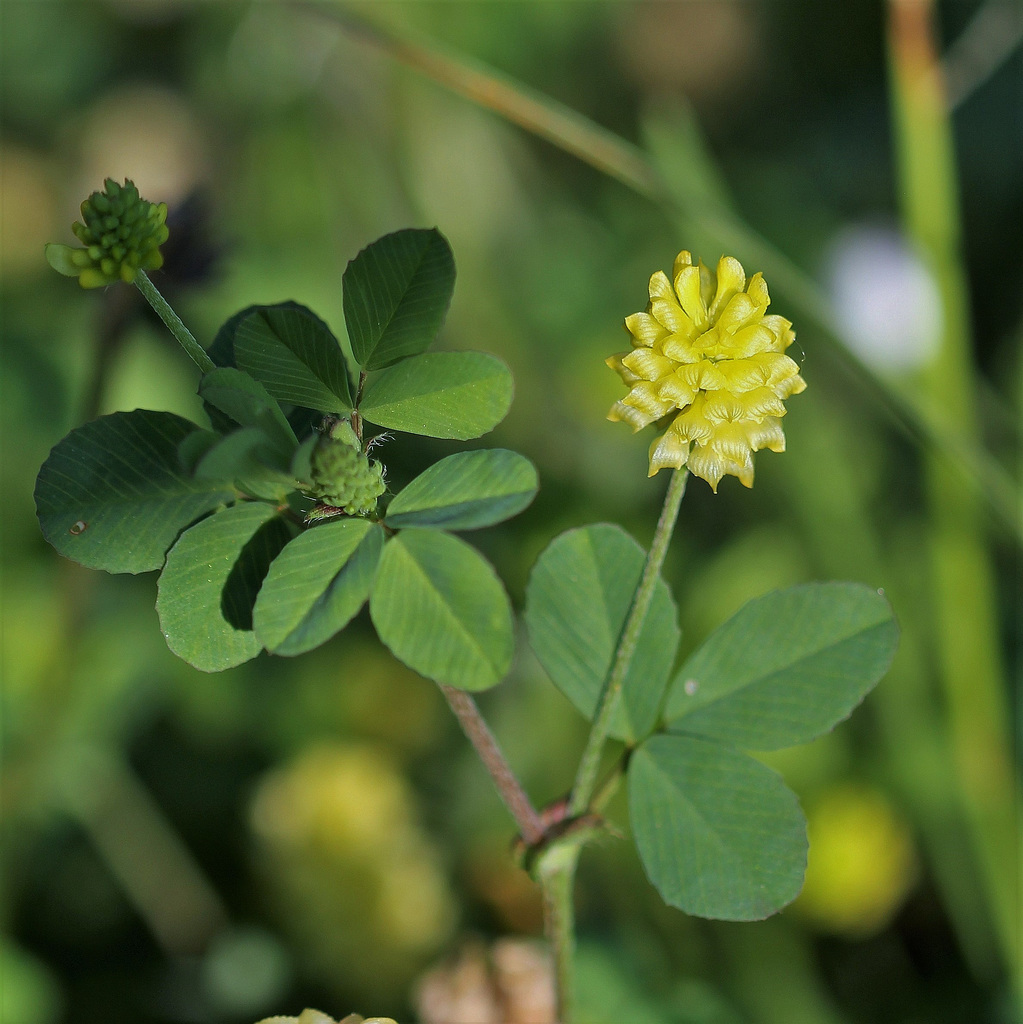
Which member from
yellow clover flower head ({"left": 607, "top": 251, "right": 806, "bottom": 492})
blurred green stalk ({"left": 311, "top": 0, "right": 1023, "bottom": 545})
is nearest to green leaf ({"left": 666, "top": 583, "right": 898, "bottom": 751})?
yellow clover flower head ({"left": 607, "top": 251, "right": 806, "bottom": 492})

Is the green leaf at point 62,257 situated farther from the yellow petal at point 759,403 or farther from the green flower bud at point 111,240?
the yellow petal at point 759,403

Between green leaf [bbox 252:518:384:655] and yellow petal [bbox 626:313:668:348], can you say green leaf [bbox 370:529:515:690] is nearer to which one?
green leaf [bbox 252:518:384:655]

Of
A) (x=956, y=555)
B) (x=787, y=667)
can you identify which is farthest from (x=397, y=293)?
(x=956, y=555)

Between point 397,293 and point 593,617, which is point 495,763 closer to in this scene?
point 593,617

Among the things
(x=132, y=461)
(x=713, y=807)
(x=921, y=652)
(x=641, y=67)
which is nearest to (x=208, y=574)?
(x=132, y=461)

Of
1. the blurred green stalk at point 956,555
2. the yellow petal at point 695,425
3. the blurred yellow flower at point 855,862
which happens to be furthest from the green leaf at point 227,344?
the blurred yellow flower at point 855,862

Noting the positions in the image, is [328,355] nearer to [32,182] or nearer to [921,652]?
[921,652]
